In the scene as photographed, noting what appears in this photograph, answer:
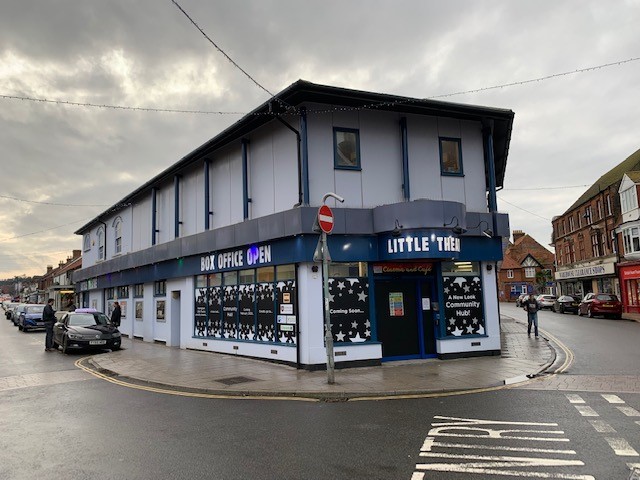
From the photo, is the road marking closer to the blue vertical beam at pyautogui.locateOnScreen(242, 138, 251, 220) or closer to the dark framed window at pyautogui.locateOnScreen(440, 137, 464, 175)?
the dark framed window at pyautogui.locateOnScreen(440, 137, 464, 175)

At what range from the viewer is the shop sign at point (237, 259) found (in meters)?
13.3

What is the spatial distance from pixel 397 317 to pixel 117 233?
66.8 feet

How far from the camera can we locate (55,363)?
14297mm

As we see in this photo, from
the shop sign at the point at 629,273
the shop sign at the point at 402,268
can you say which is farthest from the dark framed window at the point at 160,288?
the shop sign at the point at 629,273

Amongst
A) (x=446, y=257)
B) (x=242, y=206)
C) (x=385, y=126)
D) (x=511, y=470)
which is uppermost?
(x=385, y=126)

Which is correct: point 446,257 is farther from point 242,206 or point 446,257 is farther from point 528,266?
point 528,266

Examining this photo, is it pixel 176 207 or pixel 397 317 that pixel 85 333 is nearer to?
pixel 176 207

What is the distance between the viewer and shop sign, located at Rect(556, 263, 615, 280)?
126ft

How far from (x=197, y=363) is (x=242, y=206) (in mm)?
5027

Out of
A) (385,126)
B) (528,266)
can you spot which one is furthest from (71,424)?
(528,266)

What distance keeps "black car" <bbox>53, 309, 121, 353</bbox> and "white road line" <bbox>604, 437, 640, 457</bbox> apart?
15.9m

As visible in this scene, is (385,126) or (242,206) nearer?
(385,126)

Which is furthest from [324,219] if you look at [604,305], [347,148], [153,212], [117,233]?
[604,305]

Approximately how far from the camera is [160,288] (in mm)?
20219
